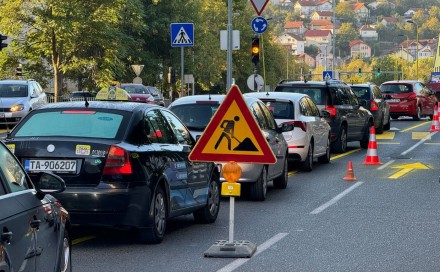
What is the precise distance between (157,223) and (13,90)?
94.7ft

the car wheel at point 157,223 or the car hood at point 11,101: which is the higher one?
the car wheel at point 157,223

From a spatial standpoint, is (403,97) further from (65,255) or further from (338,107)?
(65,255)

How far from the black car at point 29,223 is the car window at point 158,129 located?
4147mm

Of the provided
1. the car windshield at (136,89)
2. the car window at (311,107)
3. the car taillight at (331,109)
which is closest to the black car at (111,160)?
the car window at (311,107)

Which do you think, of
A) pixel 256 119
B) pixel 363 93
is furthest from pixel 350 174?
pixel 363 93

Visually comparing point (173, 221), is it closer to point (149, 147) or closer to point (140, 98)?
point (149, 147)

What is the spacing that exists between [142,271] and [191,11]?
79.6 m

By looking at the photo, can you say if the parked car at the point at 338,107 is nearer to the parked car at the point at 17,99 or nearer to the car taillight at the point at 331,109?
the car taillight at the point at 331,109

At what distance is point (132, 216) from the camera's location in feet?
→ 37.9

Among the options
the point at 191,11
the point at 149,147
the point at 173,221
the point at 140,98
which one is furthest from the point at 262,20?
the point at 191,11

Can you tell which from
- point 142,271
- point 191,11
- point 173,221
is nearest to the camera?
point 142,271

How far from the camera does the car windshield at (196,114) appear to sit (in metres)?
17.0

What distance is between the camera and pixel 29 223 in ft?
22.9

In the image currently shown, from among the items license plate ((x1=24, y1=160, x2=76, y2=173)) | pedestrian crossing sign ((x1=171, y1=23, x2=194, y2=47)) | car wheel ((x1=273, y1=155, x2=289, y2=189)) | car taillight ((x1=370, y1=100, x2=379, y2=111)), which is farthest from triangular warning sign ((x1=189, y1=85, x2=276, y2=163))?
car taillight ((x1=370, y1=100, x2=379, y2=111))
